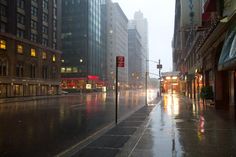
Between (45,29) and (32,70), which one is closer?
(32,70)

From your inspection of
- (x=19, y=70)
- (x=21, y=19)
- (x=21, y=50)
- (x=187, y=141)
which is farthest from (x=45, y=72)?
(x=187, y=141)

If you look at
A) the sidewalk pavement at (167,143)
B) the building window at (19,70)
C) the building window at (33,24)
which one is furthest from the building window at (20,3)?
the sidewalk pavement at (167,143)

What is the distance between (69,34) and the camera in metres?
126

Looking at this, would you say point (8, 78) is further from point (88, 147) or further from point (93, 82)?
point (93, 82)

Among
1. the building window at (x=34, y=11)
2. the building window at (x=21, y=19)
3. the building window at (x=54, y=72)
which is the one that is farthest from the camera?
the building window at (x=54, y=72)

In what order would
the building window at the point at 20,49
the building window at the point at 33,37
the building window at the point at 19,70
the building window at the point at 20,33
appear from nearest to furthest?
the building window at the point at 19,70 < the building window at the point at 20,49 < the building window at the point at 20,33 < the building window at the point at 33,37

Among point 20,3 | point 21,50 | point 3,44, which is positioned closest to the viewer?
point 3,44

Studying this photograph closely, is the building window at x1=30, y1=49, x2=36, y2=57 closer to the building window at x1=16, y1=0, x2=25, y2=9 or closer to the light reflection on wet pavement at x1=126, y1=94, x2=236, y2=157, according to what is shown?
the building window at x1=16, y1=0, x2=25, y2=9

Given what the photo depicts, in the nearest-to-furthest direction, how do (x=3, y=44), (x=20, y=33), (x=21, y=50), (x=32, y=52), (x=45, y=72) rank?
(x=3, y=44), (x=21, y=50), (x=20, y=33), (x=32, y=52), (x=45, y=72)

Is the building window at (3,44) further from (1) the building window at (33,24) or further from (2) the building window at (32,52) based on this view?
(1) the building window at (33,24)

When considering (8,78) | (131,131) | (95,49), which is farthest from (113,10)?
(131,131)

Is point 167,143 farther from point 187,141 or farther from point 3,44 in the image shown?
point 3,44

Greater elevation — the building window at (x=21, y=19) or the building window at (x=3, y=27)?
the building window at (x=21, y=19)

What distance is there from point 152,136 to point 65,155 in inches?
151
